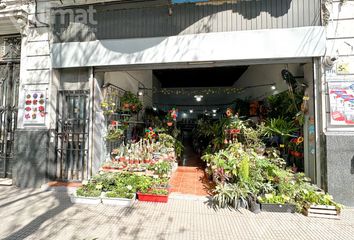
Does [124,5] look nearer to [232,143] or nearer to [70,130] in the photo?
[70,130]

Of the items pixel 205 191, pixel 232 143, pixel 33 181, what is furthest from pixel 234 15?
pixel 33 181

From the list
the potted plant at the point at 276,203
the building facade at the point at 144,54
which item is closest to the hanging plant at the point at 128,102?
the building facade at the point at 144,54

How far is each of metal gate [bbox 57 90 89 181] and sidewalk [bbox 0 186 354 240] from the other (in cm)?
118

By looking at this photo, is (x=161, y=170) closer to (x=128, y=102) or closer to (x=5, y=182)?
(x=128, y=102)

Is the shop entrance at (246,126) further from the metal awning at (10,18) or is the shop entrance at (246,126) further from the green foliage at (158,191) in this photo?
the metal awning at (10,18)

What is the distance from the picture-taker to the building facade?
13.3 feet

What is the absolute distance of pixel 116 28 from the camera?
4.81m

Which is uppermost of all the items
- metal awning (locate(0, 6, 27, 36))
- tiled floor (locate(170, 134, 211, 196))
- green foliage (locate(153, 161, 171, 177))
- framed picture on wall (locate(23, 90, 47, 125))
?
metal awning (locate(0, 6, 27, 36))

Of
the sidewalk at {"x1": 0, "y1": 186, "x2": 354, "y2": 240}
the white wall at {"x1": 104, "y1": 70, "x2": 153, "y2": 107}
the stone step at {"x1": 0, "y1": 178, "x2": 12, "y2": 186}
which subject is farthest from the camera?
the white wall at {"x1": 104, "y1": 70, "x2": 153, "y2": 107}

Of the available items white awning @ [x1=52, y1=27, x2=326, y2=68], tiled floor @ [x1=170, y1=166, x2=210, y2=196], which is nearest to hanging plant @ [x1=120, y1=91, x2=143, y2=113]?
white awning @ [x1=52, y1=27, x2=326, y2=68]

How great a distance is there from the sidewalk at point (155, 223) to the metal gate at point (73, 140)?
1.18 m

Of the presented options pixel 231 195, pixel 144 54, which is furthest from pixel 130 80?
pixel 231 195

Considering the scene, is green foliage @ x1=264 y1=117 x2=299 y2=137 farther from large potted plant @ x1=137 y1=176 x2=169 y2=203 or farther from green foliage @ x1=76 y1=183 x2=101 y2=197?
green foliage @ x1=76 y1=183 x2=101 y2=197

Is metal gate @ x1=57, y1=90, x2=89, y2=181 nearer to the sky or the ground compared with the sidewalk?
nearer to the sky
